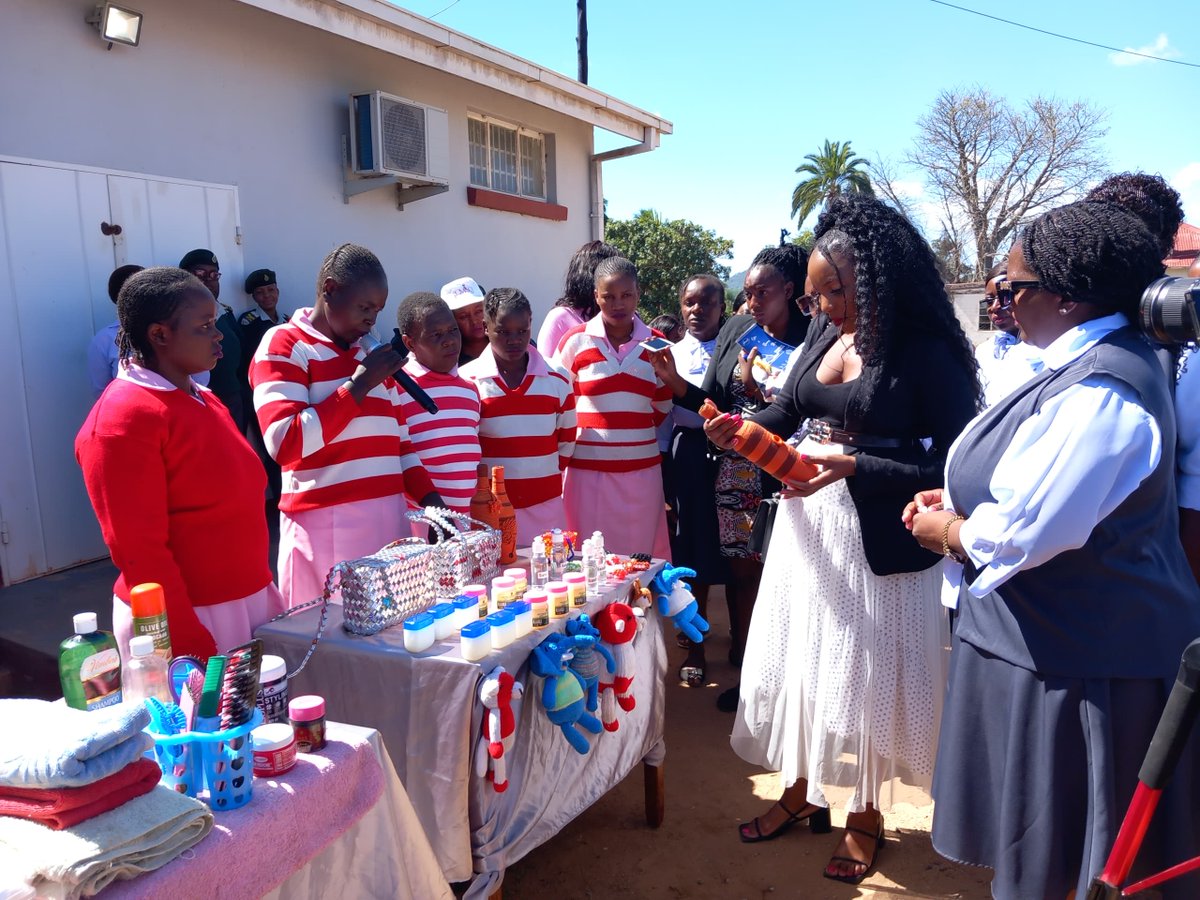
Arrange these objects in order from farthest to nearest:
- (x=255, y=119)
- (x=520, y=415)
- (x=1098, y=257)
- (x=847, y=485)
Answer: (x=255, y=119) < (x=520, y=415) < (x=847, y=485) < (x=1098, y=257)

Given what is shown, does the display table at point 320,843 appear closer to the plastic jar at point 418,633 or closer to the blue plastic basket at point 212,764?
the blue plastic basket at point 212,764

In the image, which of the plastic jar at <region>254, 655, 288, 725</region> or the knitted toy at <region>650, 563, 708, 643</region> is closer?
the plastic jar at <region>254, 655, 288, 725</region>

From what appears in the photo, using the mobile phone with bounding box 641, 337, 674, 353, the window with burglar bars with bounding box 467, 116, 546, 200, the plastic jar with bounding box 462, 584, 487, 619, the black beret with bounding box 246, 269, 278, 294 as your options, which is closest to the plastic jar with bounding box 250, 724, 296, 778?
the plastic jar with bounding box 462, 584, 487, 619

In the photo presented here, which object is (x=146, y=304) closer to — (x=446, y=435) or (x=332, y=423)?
(x=332, y=423)

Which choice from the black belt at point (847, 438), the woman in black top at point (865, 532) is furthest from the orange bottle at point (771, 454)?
the black belt at point (847, 438)

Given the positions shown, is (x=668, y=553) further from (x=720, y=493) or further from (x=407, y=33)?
(x=407, y=33)

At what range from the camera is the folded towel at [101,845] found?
3.92ft

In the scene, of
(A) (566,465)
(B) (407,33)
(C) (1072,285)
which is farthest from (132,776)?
(B) (407,33)

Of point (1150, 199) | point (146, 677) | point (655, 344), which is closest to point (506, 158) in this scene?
point (655, 344)

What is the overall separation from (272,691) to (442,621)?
541 mm

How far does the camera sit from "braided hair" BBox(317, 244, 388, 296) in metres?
2.69

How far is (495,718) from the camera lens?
6.79 feet

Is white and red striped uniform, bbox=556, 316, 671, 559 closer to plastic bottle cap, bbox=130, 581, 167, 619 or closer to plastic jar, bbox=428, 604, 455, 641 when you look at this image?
plastic jar, bbox=428, 604, 455, 641

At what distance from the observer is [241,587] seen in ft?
7.50
